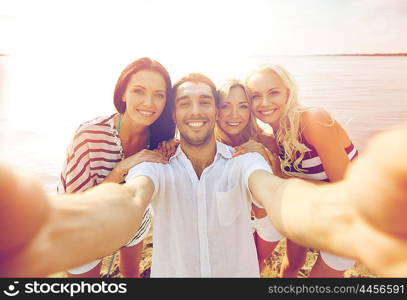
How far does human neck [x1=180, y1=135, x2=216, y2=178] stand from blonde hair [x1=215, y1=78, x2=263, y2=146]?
0.18 meters

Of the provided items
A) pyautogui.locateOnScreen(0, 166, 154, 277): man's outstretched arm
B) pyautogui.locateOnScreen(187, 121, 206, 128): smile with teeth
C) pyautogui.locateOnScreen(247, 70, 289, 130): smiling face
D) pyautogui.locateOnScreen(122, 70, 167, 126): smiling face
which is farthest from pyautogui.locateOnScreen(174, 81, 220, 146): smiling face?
pyautogui.locateOnScreen(0, 166, 154, 277): man's outstretched arm

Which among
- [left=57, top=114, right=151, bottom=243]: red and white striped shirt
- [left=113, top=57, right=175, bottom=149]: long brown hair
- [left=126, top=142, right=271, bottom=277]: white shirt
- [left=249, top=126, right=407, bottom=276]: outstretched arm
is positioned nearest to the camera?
[left=249, top=126, right=407, bottom=276]: outstretched arm

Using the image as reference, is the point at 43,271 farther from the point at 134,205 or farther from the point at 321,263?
the point at 321,263

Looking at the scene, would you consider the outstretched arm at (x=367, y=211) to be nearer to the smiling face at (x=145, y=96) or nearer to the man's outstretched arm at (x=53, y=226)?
the man's outstretched arm at (x=53, y=226)

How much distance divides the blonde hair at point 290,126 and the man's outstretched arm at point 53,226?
3.24 ft

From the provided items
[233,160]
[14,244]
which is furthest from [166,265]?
[14,244]

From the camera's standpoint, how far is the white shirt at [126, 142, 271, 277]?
3.92ft

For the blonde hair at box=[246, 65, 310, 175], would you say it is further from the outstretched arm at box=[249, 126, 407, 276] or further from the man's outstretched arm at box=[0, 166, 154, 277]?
the man's outstretched arm at box=[0, 166, 154, 277]

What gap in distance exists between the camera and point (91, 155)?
53.1 inches

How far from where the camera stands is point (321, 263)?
1.65 meters

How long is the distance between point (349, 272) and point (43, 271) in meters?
2.12

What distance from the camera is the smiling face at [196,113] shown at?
1.37 metres

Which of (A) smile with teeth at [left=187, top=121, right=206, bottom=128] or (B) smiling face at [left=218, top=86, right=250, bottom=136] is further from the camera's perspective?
(B) smiling face at [left=218, top=86, right=250, bottom=136]

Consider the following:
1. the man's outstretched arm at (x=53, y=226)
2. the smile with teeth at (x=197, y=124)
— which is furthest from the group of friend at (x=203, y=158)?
the man's outstretched arm at (x=53, y=226)
